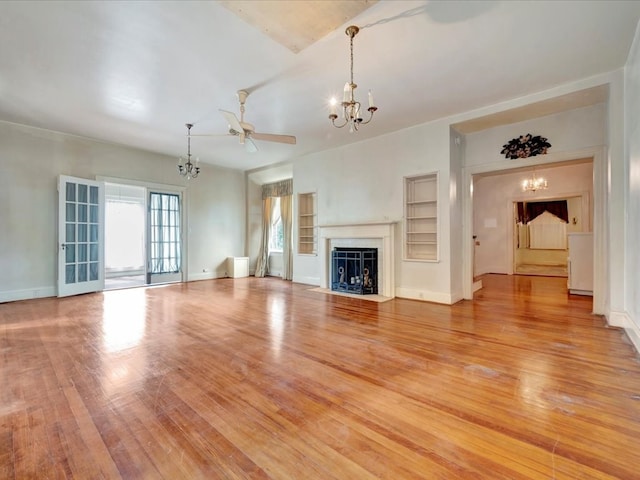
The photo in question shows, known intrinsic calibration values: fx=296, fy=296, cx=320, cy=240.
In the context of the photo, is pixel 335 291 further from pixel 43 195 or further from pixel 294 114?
pixel 43 195

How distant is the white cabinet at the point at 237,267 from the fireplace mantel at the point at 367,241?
2839 millimetres

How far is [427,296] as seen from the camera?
5129 mm

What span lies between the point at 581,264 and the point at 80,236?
9653 millimetres

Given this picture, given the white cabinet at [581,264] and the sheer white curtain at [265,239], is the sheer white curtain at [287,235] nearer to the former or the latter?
the sheer white curtain at [265,239]

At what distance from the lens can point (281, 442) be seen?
1623mm

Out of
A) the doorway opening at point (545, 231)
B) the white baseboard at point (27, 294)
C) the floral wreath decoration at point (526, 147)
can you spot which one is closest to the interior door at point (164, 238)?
the white baseboard at point (27, 294)

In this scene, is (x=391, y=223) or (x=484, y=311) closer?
(x=484, y=311)

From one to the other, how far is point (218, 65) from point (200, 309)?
341 centimetres

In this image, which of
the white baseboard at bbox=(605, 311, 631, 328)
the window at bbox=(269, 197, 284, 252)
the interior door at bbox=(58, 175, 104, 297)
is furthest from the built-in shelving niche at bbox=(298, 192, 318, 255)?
the white baseboard at bbox=(605, 311, 631, 328)

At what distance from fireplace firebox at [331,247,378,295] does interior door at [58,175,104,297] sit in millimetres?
4907

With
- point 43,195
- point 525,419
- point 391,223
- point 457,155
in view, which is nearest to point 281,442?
point 525,419

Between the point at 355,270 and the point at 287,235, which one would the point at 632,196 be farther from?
Result: the point at 287,235

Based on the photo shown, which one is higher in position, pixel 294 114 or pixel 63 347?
pixel 294 114

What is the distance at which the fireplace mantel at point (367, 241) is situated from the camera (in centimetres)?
546
